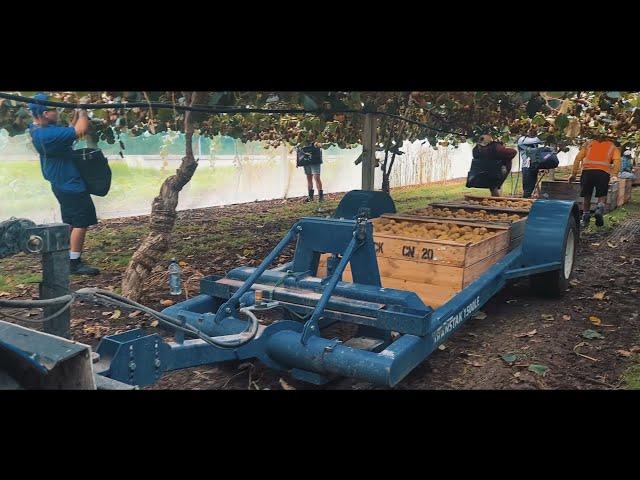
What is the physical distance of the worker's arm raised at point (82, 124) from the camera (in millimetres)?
6527

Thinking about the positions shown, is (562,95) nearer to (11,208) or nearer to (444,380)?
(444,380)

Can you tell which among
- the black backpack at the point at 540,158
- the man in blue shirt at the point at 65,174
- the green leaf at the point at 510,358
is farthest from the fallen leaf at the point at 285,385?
the black backpack at the point at 540,158

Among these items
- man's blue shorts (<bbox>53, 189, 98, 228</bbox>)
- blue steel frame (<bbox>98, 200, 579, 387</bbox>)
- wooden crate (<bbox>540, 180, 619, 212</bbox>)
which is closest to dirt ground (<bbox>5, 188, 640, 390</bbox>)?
blue steel frame (<bbox>98, 200, 579, 387</bbox>)

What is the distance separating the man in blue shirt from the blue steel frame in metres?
3.40

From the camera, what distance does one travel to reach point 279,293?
4.20 meters

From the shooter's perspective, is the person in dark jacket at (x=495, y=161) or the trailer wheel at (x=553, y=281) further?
the person in dark jacket at (x=495, y=161)

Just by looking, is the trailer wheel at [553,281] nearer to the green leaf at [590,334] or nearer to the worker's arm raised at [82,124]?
the green leaf at [590,334]

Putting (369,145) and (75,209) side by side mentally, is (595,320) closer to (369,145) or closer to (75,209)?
(369,145)

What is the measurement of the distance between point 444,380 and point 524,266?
2.18 meters

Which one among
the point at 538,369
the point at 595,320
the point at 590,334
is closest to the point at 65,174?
the point at 538,369

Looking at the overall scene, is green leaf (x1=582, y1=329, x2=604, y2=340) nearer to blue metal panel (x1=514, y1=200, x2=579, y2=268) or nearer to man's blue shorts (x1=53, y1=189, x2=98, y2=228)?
blue metal panel (x1=514, y1=200, x2=579, y2=268)

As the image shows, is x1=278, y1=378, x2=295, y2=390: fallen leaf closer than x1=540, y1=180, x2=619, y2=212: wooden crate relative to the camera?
Yes

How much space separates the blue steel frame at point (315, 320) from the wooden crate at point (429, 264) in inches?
5.8

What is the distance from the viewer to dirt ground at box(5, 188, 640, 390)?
13.9ft
